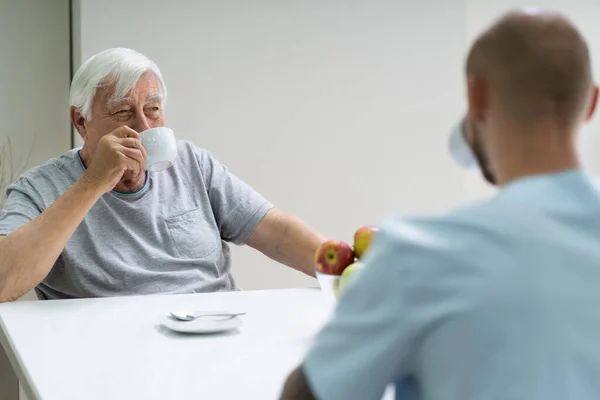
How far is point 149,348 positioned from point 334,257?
354 millimetres

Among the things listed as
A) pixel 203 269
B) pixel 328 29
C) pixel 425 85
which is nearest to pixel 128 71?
pixel 203 269

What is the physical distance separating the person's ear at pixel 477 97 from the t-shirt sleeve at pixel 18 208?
135cm

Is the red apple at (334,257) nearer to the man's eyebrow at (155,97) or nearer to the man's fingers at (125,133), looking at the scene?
the man's fingers at (125,133)

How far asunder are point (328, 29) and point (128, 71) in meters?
1.42

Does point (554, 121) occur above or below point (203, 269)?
above

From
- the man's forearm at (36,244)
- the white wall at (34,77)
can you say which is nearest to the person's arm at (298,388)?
the man's forearm at (36,244)

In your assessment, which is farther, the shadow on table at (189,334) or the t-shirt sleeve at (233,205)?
the t-shirt sleeve at (233,205)

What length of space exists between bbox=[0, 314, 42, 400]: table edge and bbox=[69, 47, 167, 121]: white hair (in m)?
0.70

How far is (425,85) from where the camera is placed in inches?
131

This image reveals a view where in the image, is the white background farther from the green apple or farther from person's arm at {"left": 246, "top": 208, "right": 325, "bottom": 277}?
the green apple

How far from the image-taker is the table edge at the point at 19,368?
40.0 inches

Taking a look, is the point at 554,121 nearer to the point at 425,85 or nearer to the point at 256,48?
the point at 256,48

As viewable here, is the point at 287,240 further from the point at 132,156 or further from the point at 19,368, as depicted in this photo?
the point at 19,368

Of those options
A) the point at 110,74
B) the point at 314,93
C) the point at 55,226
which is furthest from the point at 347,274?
the point at 314,93
